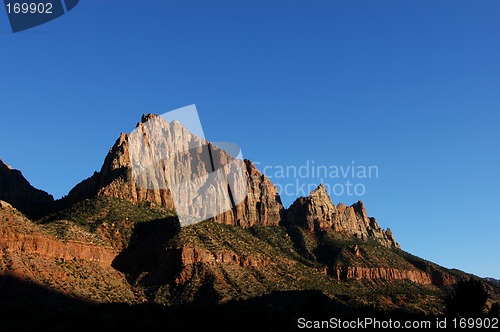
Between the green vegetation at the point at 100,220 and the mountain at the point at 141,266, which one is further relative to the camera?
the green vegetation at the point at 100,220

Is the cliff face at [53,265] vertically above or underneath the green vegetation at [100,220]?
underneath

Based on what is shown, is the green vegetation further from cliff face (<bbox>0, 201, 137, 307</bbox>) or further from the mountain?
cliff face (<bbox>0, 201, 137, 307</bbox>)

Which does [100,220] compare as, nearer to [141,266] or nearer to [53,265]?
[141,266]

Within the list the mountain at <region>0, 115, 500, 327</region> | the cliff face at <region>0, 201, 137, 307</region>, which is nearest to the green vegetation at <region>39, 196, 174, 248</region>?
the mountain at <region>0, 115, 500, 327</region>

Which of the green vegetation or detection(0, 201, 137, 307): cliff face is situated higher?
the green vegetation

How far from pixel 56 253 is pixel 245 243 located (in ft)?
225

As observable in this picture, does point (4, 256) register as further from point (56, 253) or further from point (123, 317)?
point (123, 317)

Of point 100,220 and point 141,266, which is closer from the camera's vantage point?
point 141,266

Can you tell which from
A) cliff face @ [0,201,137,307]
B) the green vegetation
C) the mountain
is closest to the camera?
the mountain

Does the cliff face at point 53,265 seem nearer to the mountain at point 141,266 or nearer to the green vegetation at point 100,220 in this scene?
the mountain at point 141,266

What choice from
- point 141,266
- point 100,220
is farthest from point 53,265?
point 100,220

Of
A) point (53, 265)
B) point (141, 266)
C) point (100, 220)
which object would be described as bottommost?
point (53, 265)

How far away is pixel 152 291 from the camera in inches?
5979

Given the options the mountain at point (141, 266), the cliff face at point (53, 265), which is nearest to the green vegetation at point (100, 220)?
the mountain at point (141, 266)
